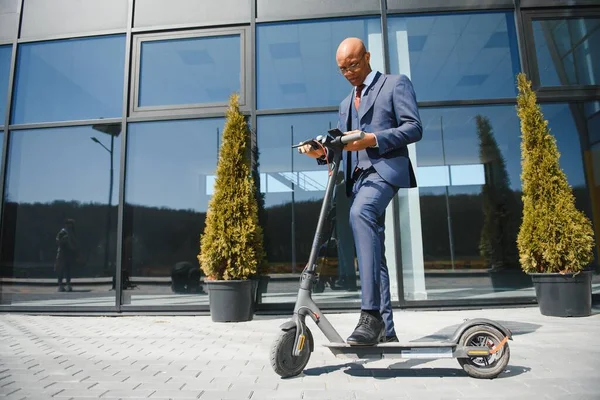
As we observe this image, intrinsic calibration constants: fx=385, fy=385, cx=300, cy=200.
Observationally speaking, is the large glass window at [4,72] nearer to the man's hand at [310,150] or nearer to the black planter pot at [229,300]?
the black planter pot at [229,300]

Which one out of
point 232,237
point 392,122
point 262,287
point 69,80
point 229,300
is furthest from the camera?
point 69,80

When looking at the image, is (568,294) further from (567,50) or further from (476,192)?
(567,50)

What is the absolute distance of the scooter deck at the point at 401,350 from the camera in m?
2.00

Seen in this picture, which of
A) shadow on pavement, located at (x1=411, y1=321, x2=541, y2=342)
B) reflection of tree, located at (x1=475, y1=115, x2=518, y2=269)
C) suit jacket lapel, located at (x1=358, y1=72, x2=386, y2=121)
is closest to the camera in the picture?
suit jacket lapel, located at (x1=358, y1=72, x2=386, y2=121)

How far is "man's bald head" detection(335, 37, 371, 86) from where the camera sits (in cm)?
228

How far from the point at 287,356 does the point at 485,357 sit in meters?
1.07

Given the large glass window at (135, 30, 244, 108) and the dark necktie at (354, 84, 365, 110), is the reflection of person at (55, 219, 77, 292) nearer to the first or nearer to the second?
the large glass window at (135, 30, 244, 108)

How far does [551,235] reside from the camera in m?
3.92

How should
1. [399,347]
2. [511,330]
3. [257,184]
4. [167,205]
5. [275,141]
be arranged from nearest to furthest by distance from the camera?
1. [399,347]
2. [511,330]
3. [257,184]
4. [275,141]
5. [167,205]

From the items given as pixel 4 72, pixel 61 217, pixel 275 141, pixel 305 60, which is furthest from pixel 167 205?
pixel 4 72

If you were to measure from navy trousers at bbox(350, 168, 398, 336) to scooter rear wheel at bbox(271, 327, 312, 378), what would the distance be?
412 millimetres

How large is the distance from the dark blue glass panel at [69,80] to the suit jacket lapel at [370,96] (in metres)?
4.04

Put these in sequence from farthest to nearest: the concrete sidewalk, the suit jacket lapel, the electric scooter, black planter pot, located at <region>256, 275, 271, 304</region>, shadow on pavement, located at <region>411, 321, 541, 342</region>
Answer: black planter pot, located at <region>256, 275, 271, 304</region>, shadow on pavement, located at <region>411, 321, 541, 342</region>, the suit jacket lapel, the electric scooter, the concrete sidewalk

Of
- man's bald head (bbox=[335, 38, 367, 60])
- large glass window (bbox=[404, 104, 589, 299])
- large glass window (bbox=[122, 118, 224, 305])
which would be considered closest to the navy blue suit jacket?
man's bald head (bbox=[335, 38, 367, 60])
